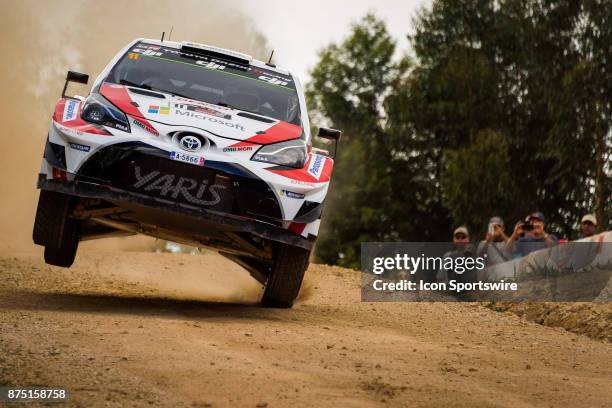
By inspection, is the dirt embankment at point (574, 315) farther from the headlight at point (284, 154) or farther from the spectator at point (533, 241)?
the headlight at point (284, 154)

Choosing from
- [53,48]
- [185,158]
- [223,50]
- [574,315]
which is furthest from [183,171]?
[53,48]

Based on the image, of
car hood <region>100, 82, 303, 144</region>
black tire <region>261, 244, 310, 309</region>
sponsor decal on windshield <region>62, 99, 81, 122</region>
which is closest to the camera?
sponsor decal on windshield <region>62, 99, 81, 122</region>

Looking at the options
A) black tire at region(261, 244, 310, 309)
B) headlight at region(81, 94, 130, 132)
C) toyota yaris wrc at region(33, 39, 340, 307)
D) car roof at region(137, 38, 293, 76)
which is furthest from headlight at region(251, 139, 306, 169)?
car roof at region(137, 38, 293, 76)

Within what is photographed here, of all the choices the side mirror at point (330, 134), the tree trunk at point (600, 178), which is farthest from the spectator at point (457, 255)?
the tree trunk at point (600, 178)

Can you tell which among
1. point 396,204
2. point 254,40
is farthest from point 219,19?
point 396,204

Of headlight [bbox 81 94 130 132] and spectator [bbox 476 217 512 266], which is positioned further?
spectator [bbox 476 217 512 266]

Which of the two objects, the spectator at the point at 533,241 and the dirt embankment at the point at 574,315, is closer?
the dirt embankment at the point at 574,315

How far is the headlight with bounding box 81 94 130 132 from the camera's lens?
364 inches

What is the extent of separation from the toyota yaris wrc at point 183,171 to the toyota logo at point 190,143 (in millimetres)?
11

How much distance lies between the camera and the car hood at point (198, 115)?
9492 millimetres

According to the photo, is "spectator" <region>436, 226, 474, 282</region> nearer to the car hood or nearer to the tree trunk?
the car hood

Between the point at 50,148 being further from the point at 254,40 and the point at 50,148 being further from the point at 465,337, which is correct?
the point at 254,40

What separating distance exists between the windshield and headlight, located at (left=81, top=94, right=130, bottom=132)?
86 cm

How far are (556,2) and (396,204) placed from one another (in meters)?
12.4
